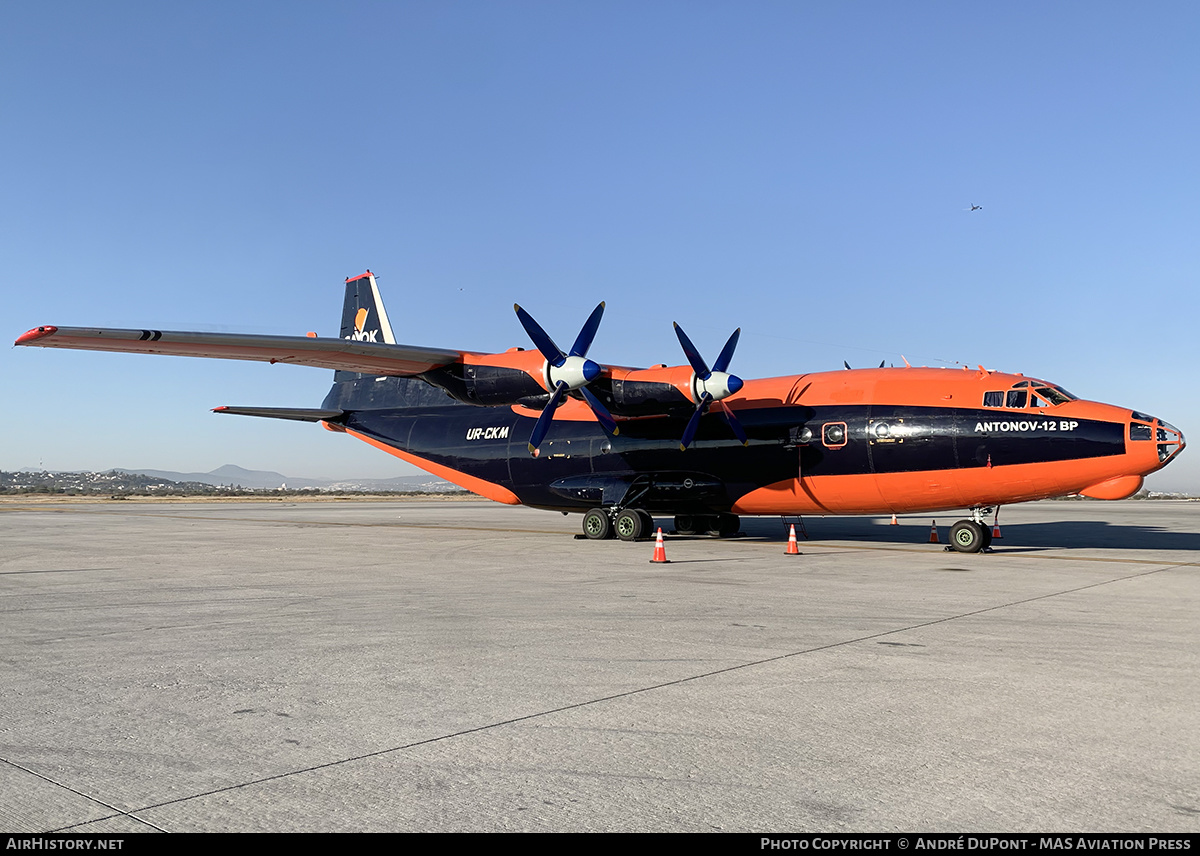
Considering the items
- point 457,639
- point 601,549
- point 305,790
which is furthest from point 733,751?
point 601,549

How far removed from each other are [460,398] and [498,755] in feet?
60.0

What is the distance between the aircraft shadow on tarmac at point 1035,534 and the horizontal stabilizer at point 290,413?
14.6 m

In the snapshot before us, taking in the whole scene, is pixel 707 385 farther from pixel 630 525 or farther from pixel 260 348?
pixel 260 348

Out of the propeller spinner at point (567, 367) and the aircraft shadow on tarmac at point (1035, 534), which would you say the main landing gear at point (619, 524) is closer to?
the propeller spinner at point (567, 367)

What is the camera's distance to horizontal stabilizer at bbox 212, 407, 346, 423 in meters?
27.6

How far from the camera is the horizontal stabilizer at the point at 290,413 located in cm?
2759


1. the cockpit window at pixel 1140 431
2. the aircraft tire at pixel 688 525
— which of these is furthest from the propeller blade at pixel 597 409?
the cockpit window at pixel 1140 431

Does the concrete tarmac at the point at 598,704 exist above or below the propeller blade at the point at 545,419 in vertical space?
below

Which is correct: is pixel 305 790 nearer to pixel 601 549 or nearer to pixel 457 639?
pixel 457 639

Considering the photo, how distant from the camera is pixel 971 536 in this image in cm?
1886

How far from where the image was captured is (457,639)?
8.66 metres

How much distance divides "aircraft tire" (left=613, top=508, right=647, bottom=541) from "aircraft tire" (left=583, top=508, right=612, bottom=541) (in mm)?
341

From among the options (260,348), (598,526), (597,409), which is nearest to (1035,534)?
(598,526)

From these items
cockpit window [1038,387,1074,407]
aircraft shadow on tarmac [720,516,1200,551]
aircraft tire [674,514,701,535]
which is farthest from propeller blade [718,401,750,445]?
cockpit window [1038,387,1074,407]
